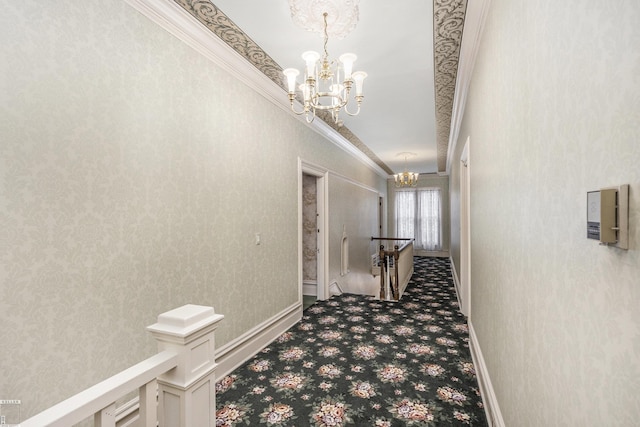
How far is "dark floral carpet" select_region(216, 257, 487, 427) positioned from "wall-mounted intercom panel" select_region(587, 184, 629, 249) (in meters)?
1.78

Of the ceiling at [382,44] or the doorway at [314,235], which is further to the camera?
the doorway at [314,235]

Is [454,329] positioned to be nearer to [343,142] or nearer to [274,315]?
[274,315]

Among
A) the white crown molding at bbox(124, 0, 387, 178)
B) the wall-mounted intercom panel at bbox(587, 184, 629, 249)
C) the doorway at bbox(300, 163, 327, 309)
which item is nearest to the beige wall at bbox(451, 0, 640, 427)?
the wall-mounted intercom panel at bbox(587, 184, 629, 249)

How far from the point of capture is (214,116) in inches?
94.2

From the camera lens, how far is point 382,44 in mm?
2402

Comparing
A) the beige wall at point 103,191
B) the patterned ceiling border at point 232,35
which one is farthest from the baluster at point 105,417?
the patterned ceiling border at point 232,35

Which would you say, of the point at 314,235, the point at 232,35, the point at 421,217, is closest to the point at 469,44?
the point at 232,35

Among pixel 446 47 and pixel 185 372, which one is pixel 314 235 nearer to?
pixel 446 47

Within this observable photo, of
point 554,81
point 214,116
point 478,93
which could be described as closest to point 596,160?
point 554,81

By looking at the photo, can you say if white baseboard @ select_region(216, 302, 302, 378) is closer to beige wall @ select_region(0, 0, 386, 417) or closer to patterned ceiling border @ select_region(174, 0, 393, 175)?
beige wall @ select_region(0, 0, 386, 417)

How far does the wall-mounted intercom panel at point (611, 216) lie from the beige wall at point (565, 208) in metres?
0.01

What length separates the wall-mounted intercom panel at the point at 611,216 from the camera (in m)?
0.53

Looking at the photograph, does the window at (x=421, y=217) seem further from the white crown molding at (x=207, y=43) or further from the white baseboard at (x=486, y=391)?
the white baseboard at (x=486, y=391)

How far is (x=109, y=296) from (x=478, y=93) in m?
2.74
